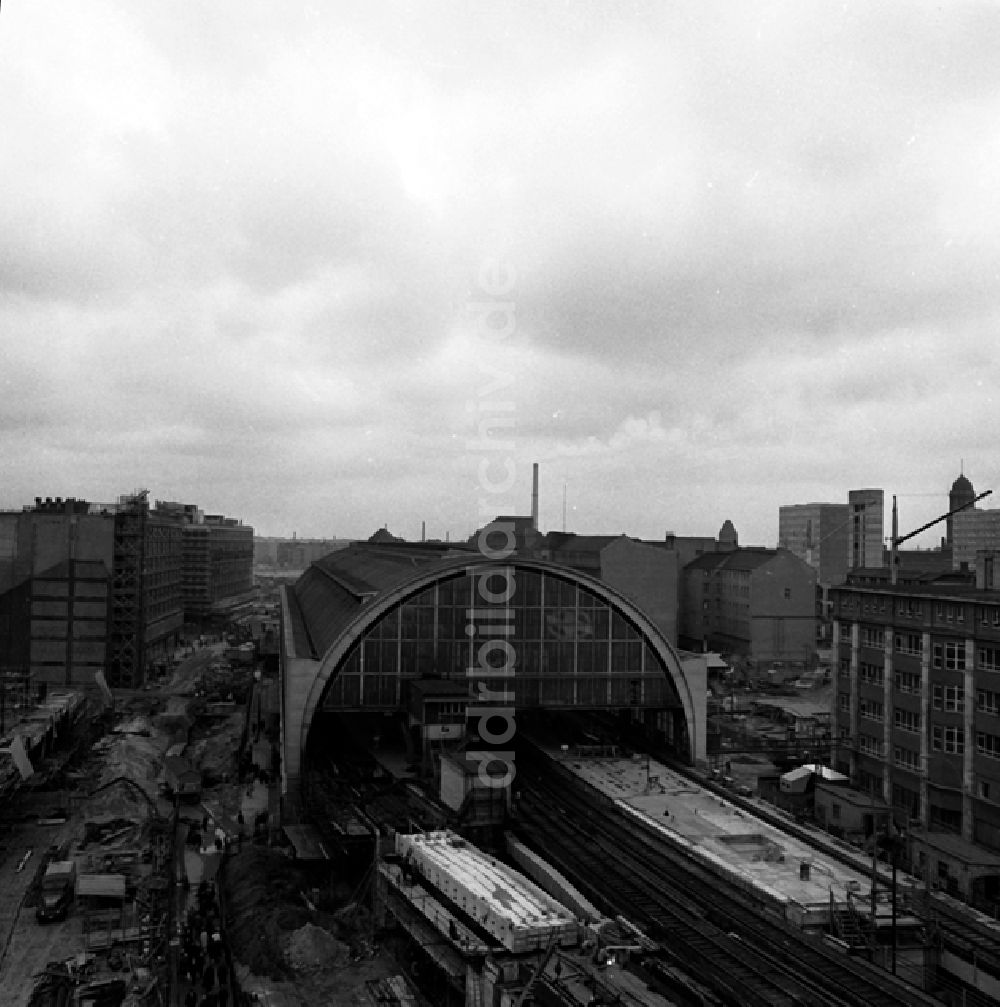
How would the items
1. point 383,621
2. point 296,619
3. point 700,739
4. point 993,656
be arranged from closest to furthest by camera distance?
point 993,656 < point 383,621 < point 700,739 < point 296,619

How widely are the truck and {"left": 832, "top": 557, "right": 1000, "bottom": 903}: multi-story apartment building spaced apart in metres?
24.5

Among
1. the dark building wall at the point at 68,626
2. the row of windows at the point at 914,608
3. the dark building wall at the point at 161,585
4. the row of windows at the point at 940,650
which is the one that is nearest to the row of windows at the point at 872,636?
the row of windows at the point at 940,650

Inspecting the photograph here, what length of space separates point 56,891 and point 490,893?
12664 millimetres

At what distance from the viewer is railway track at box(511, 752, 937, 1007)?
19781mm

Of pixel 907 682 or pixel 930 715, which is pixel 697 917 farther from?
pixel 907 682

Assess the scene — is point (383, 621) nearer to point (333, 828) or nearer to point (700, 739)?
point (333, 828)

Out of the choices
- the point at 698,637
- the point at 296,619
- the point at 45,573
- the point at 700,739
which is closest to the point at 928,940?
the point at 700,739

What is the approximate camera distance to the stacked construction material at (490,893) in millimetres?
20516

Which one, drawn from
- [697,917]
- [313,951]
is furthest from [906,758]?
[313,951]

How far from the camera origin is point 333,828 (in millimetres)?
30344

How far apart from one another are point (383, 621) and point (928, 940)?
20.9 metres

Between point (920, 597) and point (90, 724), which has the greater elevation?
point (920, 597)

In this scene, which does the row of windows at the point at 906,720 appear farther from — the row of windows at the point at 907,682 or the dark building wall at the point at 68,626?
the dark building wall at the point at 68,626

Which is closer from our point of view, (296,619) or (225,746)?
(225,746)
